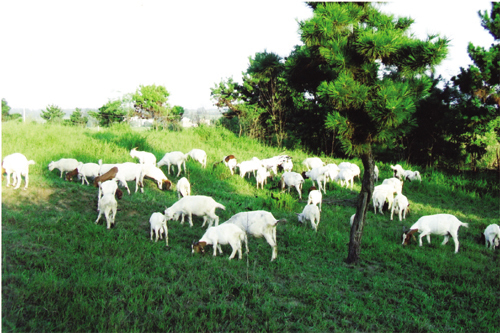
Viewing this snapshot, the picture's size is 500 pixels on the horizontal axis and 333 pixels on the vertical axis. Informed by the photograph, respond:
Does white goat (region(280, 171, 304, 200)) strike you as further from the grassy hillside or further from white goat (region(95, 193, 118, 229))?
white goat (region(95, 193, 118, 229))

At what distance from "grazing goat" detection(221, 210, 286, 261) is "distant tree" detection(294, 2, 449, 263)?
1.78 meters

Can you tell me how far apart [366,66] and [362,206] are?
227 cm

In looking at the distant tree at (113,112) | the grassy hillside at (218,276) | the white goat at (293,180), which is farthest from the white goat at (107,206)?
the distant tree at (113,112)

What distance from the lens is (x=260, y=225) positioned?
20.6ft

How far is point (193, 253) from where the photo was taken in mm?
5844

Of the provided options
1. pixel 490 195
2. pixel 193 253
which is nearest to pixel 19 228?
pixel 193 253

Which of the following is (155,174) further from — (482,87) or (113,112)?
(482,87)

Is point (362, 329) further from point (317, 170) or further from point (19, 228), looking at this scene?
point (317, 170)

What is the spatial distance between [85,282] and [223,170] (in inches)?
326

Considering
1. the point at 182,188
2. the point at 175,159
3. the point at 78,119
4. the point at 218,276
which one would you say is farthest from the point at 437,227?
the point at 78,119

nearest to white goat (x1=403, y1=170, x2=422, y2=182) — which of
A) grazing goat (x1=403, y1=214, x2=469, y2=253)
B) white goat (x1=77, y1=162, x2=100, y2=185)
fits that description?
grazing goat (x1=403, y1=214, x2=469, y2=253)

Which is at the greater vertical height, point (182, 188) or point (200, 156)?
point (200, 156)

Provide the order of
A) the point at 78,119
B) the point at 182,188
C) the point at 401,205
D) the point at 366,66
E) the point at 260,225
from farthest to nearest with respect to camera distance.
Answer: the point at 78,119 < the point at 401,205 < the point at 182,188 < the point at 260,225 < the point at 366,66

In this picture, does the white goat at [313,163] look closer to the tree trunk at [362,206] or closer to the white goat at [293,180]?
the white goat at [293,180]
